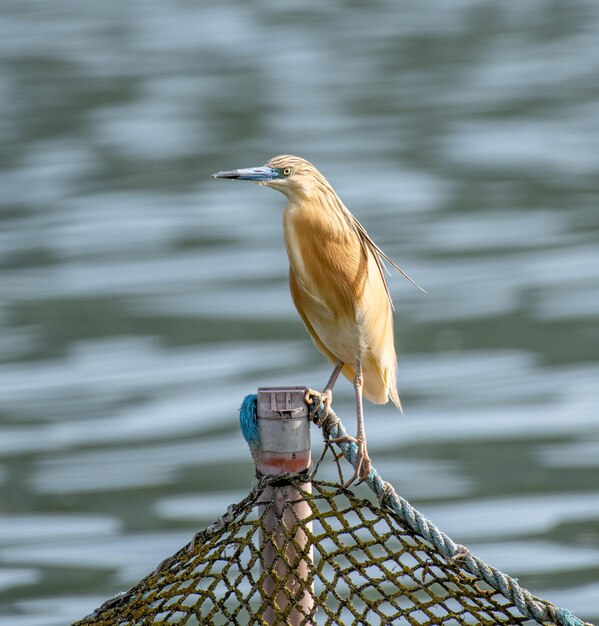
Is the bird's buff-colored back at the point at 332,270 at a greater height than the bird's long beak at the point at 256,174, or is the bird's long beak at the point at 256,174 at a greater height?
the bird's long beak at the point at 256,174

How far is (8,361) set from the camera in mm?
6910

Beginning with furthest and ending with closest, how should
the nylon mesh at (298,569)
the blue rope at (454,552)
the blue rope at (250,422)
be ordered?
1. the blue rope at (250,422)
2. the nylon mesh at (298,569)
3. the blue rope at (454,552)

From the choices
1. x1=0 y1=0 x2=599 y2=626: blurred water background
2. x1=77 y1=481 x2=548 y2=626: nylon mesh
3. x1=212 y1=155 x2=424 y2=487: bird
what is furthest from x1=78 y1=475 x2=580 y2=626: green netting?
x1=0 y1=0 x2=599 y2=626: blurred water background

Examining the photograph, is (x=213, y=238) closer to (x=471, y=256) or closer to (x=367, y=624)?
(x=471, y=256)

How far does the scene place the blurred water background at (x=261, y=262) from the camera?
5.54 metres

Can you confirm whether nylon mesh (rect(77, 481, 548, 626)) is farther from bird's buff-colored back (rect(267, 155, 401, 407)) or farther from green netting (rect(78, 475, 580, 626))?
bird's buff-colored back (rect(267, 155, 401, 407))

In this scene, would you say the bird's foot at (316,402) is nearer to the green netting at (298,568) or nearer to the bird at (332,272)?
the bird at (332,272)

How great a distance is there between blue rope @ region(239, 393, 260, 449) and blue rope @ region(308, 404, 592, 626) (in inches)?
5.0

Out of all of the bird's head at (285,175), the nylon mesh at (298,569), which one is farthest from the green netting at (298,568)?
the bird's head at (285,175)

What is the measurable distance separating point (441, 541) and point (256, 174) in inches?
29.1

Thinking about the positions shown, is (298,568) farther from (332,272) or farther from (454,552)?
(332,272)

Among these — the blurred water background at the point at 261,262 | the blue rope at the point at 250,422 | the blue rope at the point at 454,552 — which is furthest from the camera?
the blurred water background at the point at 261,262

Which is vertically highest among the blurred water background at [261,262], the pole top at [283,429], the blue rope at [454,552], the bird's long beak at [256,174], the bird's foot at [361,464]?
the blurred water background at [261,262]

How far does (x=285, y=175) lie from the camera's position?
8.04 feet
